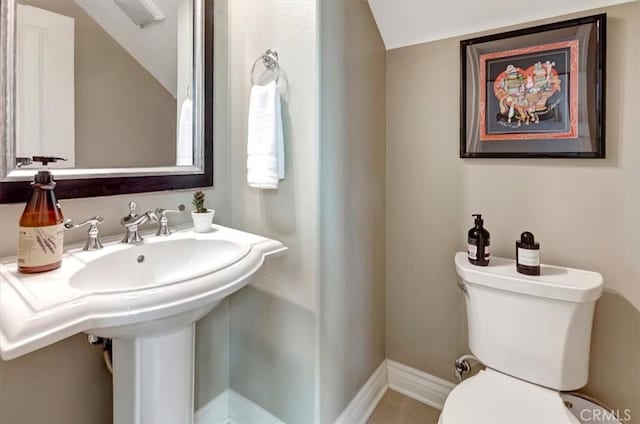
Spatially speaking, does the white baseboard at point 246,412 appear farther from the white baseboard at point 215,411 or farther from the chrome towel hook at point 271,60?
the chrome towel hook at point 271,60

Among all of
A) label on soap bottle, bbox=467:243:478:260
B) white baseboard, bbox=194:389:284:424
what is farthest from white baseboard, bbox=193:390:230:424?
label on soap bottle, bbox=467:243:478:260

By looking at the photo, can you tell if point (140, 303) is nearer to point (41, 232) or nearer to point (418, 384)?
point (41, 232)

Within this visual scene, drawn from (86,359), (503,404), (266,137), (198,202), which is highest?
(266,137)

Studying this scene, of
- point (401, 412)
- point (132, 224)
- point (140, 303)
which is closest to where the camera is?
point (140, 303)

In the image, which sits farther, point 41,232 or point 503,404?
point 503,404

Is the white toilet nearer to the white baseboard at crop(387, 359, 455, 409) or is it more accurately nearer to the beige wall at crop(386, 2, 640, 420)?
the beige wall at crop(386, 2, 640, 420)

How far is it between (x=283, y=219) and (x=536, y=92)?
1.14 m

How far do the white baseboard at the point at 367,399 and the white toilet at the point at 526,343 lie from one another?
51cm

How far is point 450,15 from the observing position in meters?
1.50

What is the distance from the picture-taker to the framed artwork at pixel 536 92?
1273mm

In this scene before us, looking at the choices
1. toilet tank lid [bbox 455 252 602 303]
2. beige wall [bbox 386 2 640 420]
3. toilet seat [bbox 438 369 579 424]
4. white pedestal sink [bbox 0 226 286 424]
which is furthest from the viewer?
beige wall [bbox 386 2 640 420]

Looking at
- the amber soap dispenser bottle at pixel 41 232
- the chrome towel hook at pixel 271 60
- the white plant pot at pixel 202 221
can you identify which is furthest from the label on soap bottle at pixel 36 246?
the chrome towel hook at pixel 271 60

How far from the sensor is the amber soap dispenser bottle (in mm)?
786

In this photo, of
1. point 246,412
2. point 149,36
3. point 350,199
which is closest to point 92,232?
point 149,36
